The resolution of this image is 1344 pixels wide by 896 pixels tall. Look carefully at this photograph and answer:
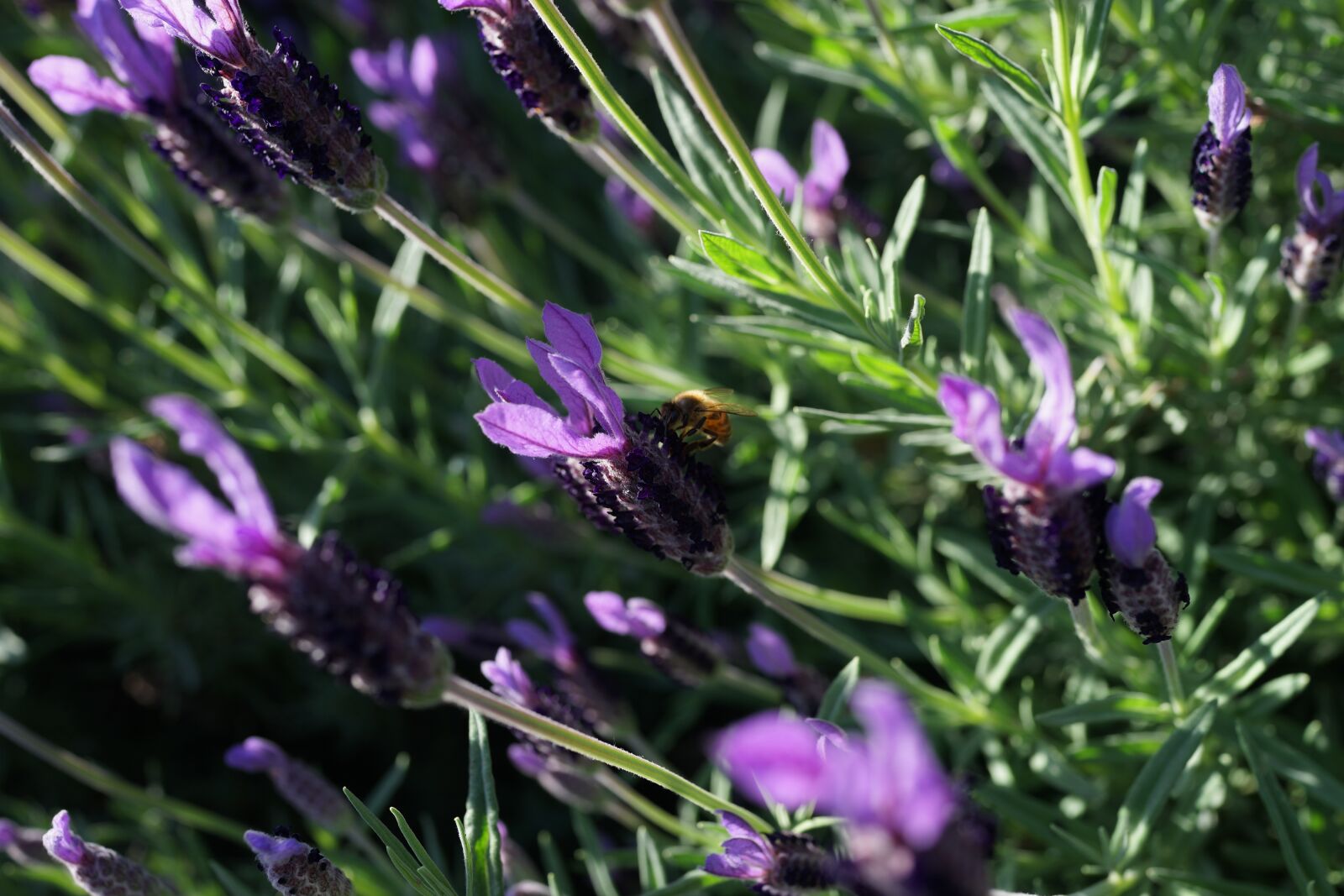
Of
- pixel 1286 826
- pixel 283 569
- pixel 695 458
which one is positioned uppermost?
pixel 283 569

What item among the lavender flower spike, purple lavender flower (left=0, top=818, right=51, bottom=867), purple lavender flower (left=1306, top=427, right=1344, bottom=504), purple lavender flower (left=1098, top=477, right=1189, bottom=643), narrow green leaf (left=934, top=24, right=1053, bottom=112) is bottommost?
purple lavender flower (left=0, top=818, right=51, bottom=867)

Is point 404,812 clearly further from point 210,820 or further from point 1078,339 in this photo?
point 1078,339

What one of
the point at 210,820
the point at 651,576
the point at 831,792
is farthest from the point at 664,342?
the point at 831,792

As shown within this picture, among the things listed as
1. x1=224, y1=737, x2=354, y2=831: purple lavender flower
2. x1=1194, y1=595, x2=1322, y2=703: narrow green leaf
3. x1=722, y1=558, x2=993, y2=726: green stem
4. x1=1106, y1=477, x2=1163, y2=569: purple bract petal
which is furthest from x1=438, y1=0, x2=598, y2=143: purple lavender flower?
x1=1194, y1=595, x2=1322, y2=703: narrow green leaf

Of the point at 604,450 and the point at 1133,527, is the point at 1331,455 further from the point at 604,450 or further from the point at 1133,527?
the point at 604,450

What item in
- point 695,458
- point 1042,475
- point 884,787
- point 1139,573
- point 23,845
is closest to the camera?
point 884,787

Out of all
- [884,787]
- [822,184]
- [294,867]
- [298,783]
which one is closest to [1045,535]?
[884,787]

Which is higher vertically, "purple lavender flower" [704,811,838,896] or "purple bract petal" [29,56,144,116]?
"purple bract petal" [29,56,144,116]

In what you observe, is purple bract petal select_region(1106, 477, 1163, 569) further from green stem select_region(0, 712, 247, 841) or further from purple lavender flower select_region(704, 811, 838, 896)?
green stem select_region(0, 712, 247, 841)
